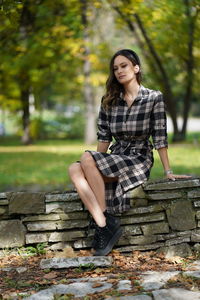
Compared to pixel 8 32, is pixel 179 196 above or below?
below

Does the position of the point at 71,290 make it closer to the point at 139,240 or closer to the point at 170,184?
the point at 139,240

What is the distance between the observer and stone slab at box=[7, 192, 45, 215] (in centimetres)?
414

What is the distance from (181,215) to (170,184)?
27 centimetres

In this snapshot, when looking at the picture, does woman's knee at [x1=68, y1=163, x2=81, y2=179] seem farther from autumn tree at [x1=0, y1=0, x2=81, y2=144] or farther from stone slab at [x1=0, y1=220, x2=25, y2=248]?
autumn tree at [x1=0, y1=0, x2=81, y2=144]

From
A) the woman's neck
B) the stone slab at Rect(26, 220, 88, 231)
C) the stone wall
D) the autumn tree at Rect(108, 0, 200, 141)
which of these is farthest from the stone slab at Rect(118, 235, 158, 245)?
the autumn tree at Rect(108, 0, 200, 141)

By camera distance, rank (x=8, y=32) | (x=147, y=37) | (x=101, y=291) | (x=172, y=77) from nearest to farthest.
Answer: (x=101, y=291)
(x=8, y=32)
(x=147, y=37)
(x=172, y=77)

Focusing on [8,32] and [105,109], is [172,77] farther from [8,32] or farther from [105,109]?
[105,109]

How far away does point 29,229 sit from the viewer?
4.14 metres

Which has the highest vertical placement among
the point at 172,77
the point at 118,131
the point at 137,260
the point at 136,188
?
the point at 172,77

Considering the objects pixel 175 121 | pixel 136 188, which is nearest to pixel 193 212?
pixel 136 188

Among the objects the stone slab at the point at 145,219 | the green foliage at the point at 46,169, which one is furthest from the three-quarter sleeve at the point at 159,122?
the green foliage at the point at 46,169

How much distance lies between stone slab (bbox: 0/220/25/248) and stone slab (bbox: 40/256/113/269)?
17.3 inches

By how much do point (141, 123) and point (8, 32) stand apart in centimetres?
423

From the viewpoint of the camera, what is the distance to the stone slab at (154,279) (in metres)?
3.16
